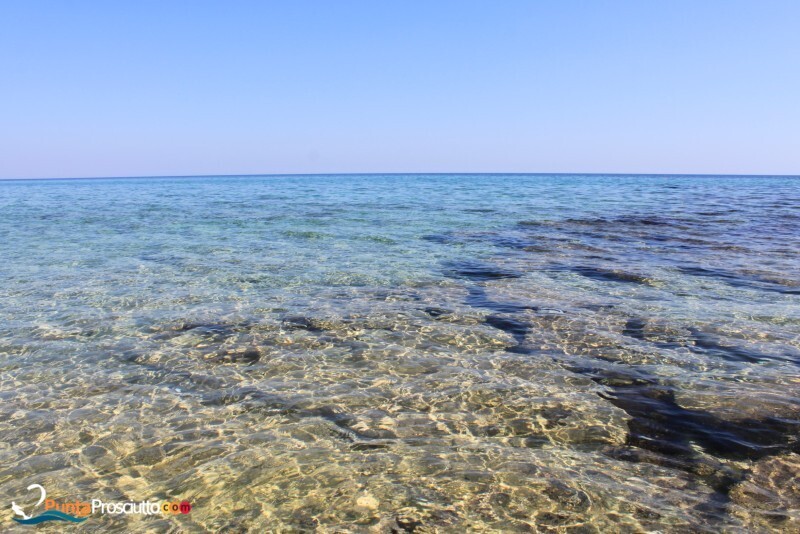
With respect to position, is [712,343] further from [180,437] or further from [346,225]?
[346,225]

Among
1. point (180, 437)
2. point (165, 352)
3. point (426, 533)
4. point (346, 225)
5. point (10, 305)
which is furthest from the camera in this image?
point (346, 225)

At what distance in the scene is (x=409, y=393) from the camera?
571 centimetres

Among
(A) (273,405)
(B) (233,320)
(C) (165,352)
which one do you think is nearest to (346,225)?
(B) (233,320)

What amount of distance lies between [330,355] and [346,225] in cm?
1503

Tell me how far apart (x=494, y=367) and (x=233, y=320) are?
447 centimetres


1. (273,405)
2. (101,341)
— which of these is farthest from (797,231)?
(101,341)

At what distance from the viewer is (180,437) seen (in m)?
4.80

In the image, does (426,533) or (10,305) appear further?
(10,305)

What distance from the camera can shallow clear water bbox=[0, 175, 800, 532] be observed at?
391 cm

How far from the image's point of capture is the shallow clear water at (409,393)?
12.8ft

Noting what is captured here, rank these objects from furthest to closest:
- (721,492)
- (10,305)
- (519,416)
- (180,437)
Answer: (10,305) → (519,416) → (180,437) → (721,492)

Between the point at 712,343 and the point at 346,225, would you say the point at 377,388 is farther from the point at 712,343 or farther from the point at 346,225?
the point at 346,225

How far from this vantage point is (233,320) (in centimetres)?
824

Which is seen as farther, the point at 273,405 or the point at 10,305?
→ the point at 10,305
